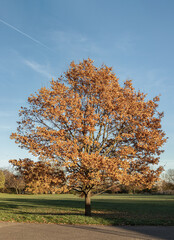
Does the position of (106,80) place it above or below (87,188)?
above

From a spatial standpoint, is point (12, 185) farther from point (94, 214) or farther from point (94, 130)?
point (94, 130)

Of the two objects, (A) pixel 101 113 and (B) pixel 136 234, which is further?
(A) pixel 101 113

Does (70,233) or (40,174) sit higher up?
(40,174)

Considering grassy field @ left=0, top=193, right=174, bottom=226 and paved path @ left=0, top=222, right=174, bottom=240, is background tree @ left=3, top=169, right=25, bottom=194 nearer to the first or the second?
grassy field @ left=0, top=193, right=174, bottom=226

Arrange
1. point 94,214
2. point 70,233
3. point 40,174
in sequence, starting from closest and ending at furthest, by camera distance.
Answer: point 70,233, point 40,174, point 94,214

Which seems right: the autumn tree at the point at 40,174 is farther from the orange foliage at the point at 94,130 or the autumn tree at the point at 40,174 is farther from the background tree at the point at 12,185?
the background tree at the point at 12,185

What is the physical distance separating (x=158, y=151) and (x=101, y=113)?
4655mm

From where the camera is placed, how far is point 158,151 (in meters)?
17.5

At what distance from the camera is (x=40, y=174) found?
16500 millimetres

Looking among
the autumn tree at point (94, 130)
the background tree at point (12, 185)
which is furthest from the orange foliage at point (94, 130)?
the background tree at point (12, 185)

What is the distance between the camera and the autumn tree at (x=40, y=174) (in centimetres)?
1603

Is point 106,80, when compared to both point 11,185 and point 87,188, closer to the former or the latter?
point 87,188

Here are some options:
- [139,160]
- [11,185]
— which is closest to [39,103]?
[139,160]

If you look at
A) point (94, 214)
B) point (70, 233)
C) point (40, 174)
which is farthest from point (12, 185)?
point (70, 233)
